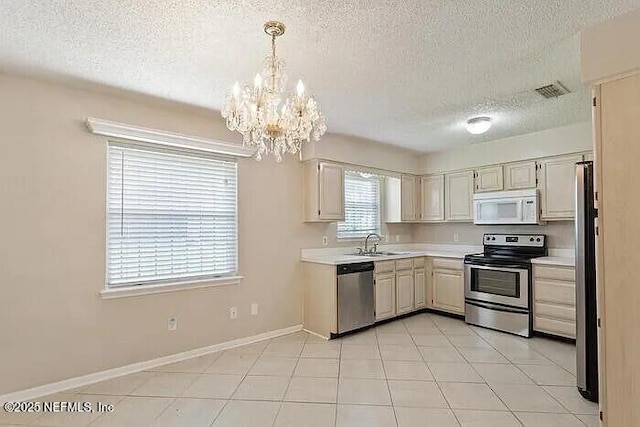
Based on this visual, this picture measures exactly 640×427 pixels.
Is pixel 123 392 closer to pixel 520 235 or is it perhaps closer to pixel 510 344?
pixel 510 344

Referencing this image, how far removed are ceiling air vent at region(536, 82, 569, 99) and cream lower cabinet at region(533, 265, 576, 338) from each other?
74.2 inches

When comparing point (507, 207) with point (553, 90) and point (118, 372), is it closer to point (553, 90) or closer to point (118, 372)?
point (553, 90)

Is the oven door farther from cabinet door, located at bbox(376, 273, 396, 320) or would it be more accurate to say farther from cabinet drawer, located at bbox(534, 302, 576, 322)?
cabinet door, located at bbox(376, 273, 396, 320)

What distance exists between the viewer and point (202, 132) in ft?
11.8

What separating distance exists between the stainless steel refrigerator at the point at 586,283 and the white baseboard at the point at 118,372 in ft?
9.48

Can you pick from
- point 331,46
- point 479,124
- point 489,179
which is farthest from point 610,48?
point 489,179

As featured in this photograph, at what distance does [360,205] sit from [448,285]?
168 cm

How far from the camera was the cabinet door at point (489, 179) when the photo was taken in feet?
15.5

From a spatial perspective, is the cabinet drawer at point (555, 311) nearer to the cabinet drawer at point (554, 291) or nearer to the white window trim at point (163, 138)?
the cabinet drawer at point (554, 291)

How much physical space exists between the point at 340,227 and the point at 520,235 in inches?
94.7

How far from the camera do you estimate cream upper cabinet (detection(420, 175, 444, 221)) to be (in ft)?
17.9

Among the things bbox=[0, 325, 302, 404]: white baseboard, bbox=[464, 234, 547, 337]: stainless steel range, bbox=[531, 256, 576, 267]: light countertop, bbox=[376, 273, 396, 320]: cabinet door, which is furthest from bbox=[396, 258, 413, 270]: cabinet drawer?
bbox=[0, 325, 302, 404]: white baseboard

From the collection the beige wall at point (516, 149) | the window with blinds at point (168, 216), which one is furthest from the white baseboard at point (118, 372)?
the beige wall at point (516, 149)

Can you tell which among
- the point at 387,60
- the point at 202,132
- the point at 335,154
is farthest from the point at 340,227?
the point at 387,60
